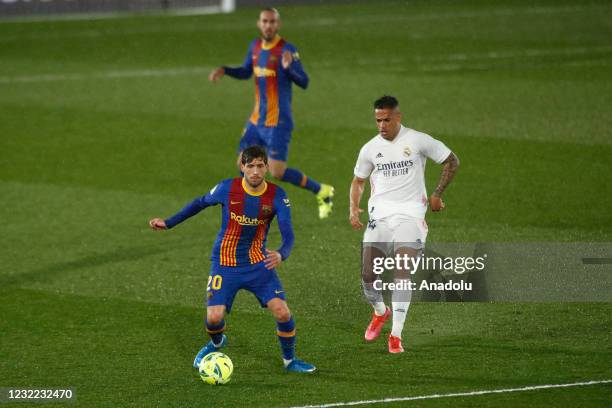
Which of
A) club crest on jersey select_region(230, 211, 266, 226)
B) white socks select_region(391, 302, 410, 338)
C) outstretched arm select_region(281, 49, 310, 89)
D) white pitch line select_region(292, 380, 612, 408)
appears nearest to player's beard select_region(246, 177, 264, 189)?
club crest on jersey select_region(230, 211, 266, 226)

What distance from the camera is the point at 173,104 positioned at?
19.7m

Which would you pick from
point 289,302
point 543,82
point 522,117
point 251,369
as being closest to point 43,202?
point 289,302

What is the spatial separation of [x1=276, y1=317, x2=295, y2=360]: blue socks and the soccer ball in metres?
0.43

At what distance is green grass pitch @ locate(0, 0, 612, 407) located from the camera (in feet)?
28.2

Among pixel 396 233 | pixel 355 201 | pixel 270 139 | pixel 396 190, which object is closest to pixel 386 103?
pixel 396 190

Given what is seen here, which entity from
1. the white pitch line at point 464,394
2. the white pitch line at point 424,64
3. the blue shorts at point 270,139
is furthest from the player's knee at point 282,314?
the white pitch line at point 424,64

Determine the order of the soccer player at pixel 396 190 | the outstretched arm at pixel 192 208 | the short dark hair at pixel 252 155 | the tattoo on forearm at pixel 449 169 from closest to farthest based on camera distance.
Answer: the short dark hair at pixel 252 155
the outstretched arm at pixel 192 208
the soccer player at pixel 396 190
the tattoo on forearm at pixel 449 169

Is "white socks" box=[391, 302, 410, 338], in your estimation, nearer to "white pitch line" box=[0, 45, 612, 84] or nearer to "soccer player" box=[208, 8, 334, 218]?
"soccer player" box=[208, 8, 334, 218]

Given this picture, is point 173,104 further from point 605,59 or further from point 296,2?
point 296,2

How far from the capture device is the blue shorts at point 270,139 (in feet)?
43.2

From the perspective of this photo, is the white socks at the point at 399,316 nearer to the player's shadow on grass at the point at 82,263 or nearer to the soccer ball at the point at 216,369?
the soccer ball at the point at 216,369

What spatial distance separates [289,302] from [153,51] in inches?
613

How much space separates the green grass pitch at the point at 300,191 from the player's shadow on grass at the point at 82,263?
37 millimetres

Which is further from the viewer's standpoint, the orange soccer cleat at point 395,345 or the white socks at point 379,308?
the white socks at point 379,308
